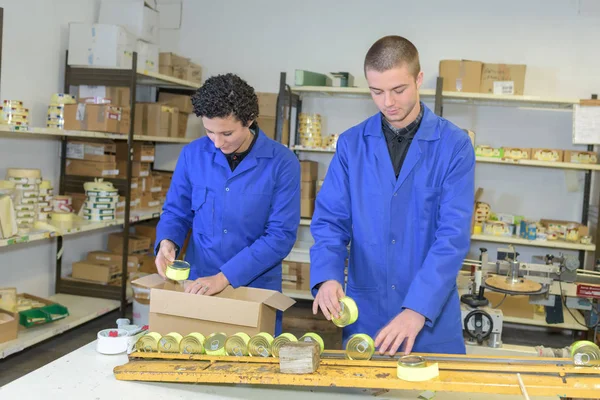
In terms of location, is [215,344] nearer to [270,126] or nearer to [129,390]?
[129,390]

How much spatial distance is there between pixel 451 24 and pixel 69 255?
4.08 meters

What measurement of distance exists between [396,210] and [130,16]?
3.94 m

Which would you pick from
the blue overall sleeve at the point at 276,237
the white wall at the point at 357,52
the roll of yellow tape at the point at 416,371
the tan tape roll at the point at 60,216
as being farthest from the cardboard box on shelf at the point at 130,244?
the roll of yellow tape at the point at 416,371

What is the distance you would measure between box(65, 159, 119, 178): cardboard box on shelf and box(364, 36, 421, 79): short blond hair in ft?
11.2

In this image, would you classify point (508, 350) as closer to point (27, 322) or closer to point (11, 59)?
point (27, 322)

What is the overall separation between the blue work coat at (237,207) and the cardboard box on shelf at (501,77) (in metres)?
3.00

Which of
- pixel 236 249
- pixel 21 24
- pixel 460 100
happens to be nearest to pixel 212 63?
pixel 21 24

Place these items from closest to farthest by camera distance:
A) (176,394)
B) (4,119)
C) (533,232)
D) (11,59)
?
(176,394) < (4,119) < (11,59) < (533,232)

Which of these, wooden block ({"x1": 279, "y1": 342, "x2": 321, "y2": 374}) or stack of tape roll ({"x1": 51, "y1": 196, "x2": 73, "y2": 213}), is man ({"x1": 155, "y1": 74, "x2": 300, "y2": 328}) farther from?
stack of tape roll ({"x1": 51, "y1": 196, "x2": 73, "y2": 213})

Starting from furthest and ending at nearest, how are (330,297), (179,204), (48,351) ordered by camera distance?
(48,351), (179,204), (330,297)

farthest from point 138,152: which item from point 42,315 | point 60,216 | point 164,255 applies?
point 164,255

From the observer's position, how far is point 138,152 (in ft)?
17.0

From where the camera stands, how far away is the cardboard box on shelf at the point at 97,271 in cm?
489

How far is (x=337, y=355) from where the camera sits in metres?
1.79
